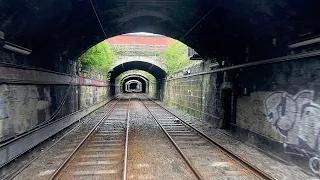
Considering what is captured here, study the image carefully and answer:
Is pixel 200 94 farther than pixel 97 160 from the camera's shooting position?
Yes

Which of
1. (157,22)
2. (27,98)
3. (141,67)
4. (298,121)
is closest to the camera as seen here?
(298,121)

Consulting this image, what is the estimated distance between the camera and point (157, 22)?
1095cm

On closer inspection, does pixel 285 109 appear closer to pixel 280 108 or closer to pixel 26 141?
pixel 280 108

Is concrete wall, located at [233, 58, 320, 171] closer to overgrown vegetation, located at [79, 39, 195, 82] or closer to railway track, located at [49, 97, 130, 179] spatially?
railway track, located at [49, 97, 130, 179]

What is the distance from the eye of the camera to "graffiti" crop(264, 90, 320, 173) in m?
6.01

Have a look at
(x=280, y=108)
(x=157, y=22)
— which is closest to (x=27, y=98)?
(x=157, y=22)

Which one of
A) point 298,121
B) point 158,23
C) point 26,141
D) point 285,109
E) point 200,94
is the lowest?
point 26,141

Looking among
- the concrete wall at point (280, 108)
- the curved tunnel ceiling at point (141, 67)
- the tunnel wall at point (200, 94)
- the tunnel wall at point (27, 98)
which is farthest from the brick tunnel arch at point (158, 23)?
the curved tunnel ceiling at point (141, 67)

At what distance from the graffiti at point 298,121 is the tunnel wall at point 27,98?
7.42 meters

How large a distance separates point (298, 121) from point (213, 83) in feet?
22.1

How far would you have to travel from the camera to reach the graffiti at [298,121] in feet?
19.7

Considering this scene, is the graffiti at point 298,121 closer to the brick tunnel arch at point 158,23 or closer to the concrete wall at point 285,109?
the concrete wall at point 285,109

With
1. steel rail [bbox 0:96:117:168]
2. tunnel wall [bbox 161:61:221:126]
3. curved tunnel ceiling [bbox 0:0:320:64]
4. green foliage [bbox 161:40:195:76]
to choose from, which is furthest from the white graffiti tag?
green foliage [bbox 161:40:195:76]

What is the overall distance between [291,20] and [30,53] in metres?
7.53
